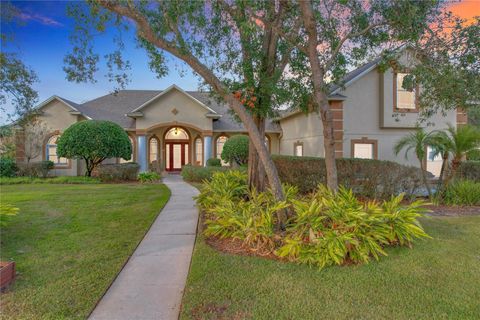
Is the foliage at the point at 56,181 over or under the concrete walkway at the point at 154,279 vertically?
over

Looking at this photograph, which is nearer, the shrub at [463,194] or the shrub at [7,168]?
the shrub at [463,194]

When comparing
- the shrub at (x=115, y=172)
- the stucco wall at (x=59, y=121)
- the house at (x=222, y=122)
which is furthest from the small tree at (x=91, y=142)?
the stucco wall at (x=59, y=121)

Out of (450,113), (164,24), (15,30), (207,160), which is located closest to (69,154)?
Answer: (207,160)

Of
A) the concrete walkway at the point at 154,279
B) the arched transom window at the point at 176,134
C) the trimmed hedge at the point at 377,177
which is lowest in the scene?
the concrete walkway at the point at 154,279

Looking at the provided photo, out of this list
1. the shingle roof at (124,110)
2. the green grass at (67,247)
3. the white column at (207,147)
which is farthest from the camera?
the shingle roof at (124,110)

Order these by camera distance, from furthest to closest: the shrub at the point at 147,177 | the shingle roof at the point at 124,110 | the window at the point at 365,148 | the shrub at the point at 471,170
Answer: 1. the shingle roof at the point at 124,110
2. the shrub at the point at 147,177
3. the window at the point at 365,148
4. the shrub at the point at 471,170

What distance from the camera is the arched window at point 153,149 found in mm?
21531

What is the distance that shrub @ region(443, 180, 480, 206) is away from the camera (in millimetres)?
9773

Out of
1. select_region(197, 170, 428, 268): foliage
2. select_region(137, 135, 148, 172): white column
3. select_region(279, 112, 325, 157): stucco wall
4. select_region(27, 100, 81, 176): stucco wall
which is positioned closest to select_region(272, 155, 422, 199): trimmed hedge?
select_region(197, 170, 428, 268): foliage

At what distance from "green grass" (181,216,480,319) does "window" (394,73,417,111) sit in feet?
35.3

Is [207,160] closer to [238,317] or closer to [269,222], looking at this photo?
[269,222]

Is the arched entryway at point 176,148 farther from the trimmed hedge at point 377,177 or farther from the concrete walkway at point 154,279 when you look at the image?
the concrete walkway at point 154,279

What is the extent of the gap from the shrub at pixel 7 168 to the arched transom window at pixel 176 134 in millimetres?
9526

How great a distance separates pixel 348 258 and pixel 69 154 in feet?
50.6
